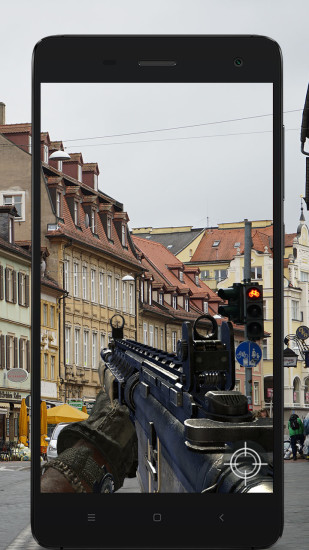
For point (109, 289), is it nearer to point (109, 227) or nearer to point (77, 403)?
point (109, 227)

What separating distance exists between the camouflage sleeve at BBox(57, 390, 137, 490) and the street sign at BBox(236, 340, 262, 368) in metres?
1.02

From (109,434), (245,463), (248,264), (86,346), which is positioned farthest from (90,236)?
(245,463)

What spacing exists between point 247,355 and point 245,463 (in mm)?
2138

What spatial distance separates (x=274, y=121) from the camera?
288 inches

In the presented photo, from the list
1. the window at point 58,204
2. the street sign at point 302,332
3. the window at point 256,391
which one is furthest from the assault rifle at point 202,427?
the street sign at point 302,332

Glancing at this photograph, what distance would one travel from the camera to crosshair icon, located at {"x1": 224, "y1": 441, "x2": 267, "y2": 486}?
5.46 meters

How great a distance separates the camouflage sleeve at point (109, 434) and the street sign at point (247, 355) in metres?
1.02

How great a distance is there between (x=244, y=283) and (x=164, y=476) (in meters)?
2.43

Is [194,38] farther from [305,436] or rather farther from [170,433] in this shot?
[305,436]

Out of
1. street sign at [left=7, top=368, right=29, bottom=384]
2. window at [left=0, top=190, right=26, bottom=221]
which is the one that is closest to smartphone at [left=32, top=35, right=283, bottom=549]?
street sign at [left=7, top=368, right=29, bottom=384]

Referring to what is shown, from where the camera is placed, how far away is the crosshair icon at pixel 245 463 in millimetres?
5460

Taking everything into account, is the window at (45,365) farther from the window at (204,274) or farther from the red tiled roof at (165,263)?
the window at (204,274)

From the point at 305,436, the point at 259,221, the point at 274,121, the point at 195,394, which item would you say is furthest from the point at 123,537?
the point at 305,436

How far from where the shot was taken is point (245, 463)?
5.47 metres
